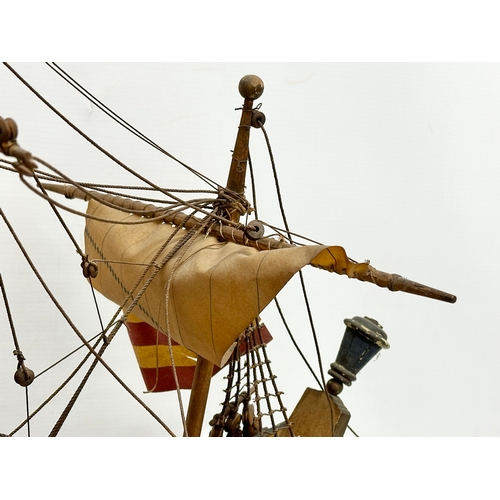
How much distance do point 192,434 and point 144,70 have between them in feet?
3.14

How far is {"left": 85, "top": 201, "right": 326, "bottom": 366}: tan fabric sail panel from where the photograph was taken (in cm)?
123

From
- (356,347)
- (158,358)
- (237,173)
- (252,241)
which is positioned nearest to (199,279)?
(252,241)

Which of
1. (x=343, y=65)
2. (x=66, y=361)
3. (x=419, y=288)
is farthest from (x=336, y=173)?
(x=419, y=288)

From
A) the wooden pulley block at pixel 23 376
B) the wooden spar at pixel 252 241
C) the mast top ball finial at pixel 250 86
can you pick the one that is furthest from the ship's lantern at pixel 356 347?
the wooden pulley block at pixel 23 376

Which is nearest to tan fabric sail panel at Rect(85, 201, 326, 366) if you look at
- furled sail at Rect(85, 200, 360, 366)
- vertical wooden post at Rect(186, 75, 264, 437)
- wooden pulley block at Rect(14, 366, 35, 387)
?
furled sail at Rect(85, 200, 360, 366)

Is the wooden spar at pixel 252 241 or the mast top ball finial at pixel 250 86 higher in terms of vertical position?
the mast top ball finial at pixel 250 86

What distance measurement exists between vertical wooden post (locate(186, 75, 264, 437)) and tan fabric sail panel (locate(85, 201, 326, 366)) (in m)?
0.12

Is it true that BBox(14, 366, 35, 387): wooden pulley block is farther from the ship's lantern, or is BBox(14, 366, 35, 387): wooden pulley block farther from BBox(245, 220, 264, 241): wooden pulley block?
the ship's lantern

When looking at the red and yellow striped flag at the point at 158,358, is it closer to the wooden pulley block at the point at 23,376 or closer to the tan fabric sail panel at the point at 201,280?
the tan fabric sail panel at the point at 201,280

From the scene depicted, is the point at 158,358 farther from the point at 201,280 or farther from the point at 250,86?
the point at 250,86

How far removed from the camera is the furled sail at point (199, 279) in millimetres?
1228

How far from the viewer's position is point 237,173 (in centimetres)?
150

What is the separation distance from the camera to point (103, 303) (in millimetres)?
2072

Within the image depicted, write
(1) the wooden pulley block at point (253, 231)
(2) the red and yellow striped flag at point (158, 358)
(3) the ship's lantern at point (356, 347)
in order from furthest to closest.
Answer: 1. (2) the red and yellow striped flag at point (158, 358)
2. (3) the ship's lantern at point (356, 347)
3. (1) the wooden pulley block at point (253, 231)
